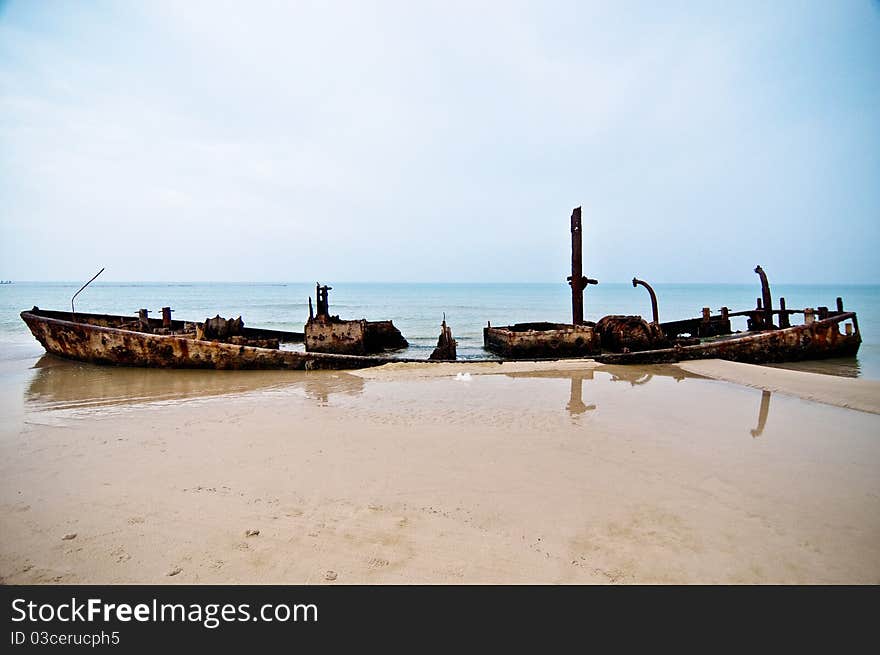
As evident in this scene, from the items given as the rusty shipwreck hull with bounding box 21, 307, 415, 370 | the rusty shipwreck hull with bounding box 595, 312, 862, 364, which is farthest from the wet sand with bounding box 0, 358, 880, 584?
the rusty shipwreck hull with bounding box 595, 312, 862, 364

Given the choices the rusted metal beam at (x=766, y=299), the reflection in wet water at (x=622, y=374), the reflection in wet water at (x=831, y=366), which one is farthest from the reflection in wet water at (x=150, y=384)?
the rusted metal beam at (x=766, y=299)

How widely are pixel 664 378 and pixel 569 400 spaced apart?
3.07m

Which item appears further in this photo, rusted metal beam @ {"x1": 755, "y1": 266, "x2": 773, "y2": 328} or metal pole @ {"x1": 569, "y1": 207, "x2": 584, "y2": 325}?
rusted metal beam @ {"x1": 755, "y1": 266, "x2": 773, "y2": 328}

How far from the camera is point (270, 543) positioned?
282 cm

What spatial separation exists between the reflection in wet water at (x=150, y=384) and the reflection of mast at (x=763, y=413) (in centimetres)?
560

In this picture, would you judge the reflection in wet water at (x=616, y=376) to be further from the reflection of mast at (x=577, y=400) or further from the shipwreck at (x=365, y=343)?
the shipwreck at (x=365, y=343)

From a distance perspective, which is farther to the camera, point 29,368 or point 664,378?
point 29,368

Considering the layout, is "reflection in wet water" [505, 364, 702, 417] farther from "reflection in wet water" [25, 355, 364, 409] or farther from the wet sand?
"reflection in wet water" [25, 355, 364, 409]

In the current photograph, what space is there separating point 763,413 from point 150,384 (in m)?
9.92

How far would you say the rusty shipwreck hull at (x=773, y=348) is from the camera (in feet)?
34.8

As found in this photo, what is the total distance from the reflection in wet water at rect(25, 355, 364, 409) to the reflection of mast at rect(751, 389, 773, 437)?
5596 millimetres

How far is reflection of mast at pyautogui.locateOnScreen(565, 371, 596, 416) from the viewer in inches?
247
